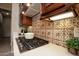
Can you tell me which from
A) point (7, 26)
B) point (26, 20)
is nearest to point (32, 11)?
point (26, 20)

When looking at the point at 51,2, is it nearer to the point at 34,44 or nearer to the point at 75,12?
the point at 75,12

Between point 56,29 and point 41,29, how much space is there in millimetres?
144

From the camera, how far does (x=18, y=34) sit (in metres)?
0.86

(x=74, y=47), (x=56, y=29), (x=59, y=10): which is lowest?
Result: (x=74, y=47)

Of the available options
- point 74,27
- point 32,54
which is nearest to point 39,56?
point 32,54

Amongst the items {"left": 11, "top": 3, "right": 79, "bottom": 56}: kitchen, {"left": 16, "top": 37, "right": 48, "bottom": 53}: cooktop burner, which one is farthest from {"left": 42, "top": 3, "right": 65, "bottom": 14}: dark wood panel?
{"left": 16, "top": 37, "right": 48, "bottom": 53}: cooktop burner

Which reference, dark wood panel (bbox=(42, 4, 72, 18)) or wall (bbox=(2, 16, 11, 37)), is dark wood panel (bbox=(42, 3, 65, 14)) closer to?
dark wood panel (bbox=(42, 4, 72, 18))

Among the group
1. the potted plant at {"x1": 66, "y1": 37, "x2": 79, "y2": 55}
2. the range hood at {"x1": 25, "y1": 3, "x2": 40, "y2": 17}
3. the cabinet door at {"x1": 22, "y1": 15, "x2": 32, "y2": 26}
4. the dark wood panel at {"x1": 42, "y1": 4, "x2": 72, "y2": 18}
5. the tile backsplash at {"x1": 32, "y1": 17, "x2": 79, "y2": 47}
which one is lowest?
the potted plant at {"x1": 66, "y1": 37, "x2": 79, "y2": 55}

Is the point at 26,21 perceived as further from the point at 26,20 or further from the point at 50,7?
the point at 50,7

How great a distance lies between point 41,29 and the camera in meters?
0.91

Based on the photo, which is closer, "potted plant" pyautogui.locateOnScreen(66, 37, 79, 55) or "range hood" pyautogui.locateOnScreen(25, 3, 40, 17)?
"potted plant" pyautogui.locateOnScreen(66, 37, 79, 55)

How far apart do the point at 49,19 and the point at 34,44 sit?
28cm

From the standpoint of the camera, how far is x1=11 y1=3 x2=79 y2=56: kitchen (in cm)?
78

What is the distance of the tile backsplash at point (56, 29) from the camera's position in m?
0.81
